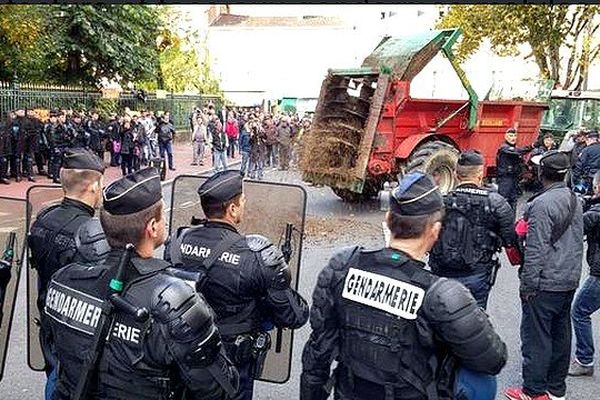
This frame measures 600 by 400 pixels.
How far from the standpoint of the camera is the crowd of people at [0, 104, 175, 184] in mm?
16219

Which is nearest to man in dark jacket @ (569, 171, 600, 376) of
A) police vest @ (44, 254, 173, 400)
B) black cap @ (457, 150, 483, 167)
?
black cap @ (457, 150, 483, 167)

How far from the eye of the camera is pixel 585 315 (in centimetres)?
523

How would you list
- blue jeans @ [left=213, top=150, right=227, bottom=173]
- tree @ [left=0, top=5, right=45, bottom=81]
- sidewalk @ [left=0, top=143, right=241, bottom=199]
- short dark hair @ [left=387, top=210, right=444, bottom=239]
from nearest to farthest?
short dark hair @ [left=387, top=210, right=444, bottom=239], sidewalk @ [left=0, top=143, right=241, bottom=199], tree @ [left=0, top=5, right=45, bottom=81], blue jeans @ [left=213, top=150, right=227, bottom=173]

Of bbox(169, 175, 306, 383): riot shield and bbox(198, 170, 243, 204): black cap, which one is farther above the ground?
bbox(198, 170, 243, 204): black cap

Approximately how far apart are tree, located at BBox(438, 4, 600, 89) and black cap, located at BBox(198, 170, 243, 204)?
21.9 m

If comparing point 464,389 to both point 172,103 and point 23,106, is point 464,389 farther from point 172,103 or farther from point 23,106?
point 172,103

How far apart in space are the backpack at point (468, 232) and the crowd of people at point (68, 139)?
1135 centimetres

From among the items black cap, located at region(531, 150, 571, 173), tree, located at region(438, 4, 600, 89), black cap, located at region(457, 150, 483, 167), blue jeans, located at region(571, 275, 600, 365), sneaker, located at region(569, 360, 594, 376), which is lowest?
sneaker, located at region(569, 360, 594, 376)

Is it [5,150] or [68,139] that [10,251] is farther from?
[68,139]

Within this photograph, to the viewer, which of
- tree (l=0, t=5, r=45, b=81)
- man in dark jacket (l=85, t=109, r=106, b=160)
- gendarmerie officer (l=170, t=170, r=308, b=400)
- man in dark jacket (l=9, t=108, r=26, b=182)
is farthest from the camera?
man in dark jacket (l=85, t=109, r=106, b=160)

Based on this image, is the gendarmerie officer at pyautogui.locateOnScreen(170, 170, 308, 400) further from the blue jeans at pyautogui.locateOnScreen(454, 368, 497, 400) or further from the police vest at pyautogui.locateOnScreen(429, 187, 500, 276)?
the police vest at pyautogui.locateOnScreen(429, 187, 500, 276)

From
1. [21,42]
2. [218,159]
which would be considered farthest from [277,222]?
[21,42]

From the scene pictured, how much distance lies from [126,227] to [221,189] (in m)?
1.01

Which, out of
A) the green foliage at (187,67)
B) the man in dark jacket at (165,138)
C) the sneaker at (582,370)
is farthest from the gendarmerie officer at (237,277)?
the green foliage at (187,67)
